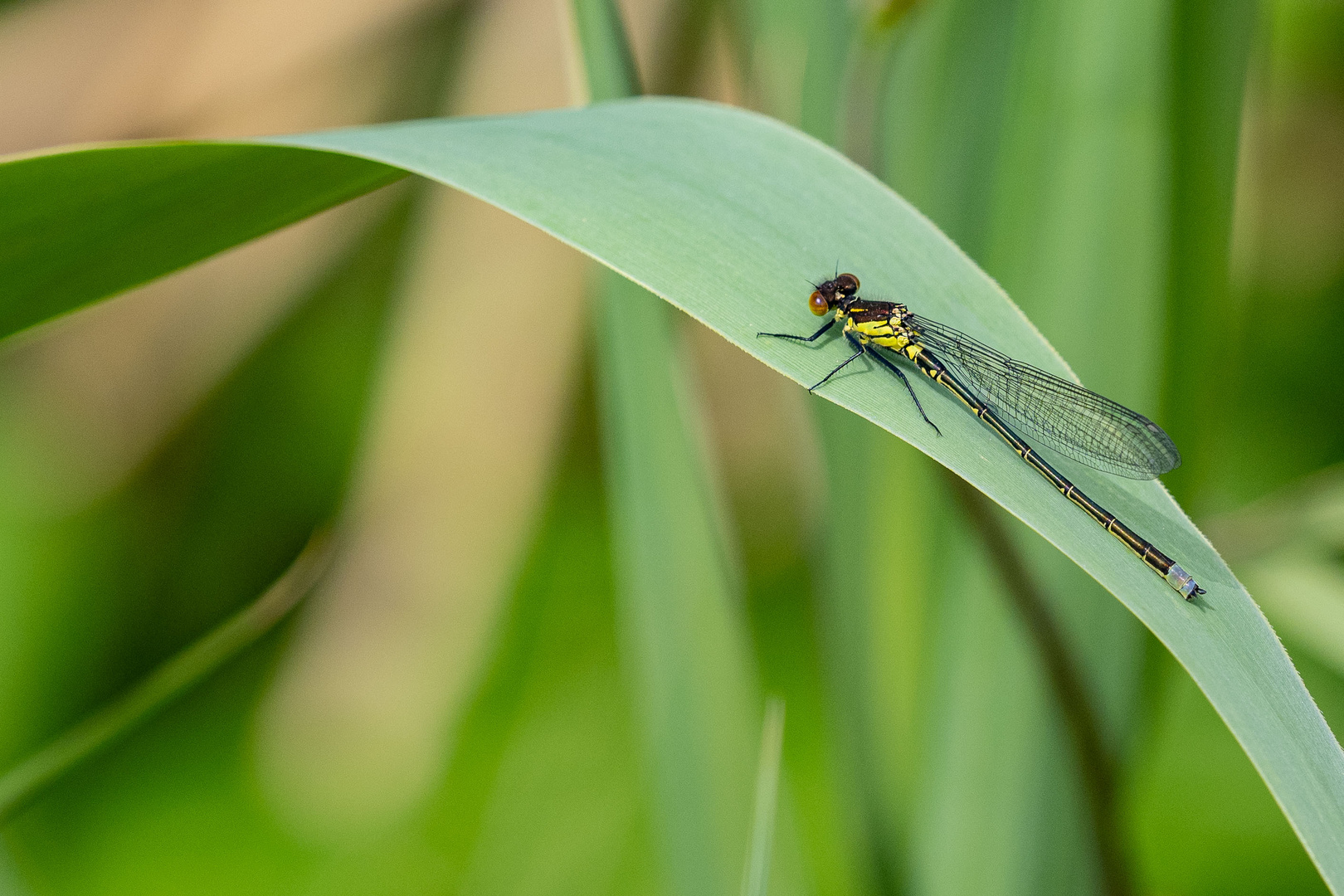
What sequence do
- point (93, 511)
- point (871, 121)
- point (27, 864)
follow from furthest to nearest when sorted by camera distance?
1. point (93, 511)
2. point (27, 864)
3. point (871, 121)

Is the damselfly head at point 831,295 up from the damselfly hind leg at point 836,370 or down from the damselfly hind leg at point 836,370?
up

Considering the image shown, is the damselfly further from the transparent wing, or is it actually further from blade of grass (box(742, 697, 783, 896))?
blade of grass (box(742, 697, 783, 896))

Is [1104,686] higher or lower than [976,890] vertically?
higher

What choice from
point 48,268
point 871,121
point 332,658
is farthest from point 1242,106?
point 332,658

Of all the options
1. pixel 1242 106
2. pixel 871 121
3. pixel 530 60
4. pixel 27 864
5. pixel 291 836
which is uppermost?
pixel 530 60

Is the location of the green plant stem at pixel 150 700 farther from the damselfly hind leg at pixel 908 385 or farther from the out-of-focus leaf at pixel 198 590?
the out-of-focus leaf at pixel 198 590

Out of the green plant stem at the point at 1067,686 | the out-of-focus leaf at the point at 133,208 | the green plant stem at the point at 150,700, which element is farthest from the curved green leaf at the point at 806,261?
the green plant stem at the point at 150,700

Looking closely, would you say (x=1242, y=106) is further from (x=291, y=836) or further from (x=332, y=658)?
(x=291, y=836)
